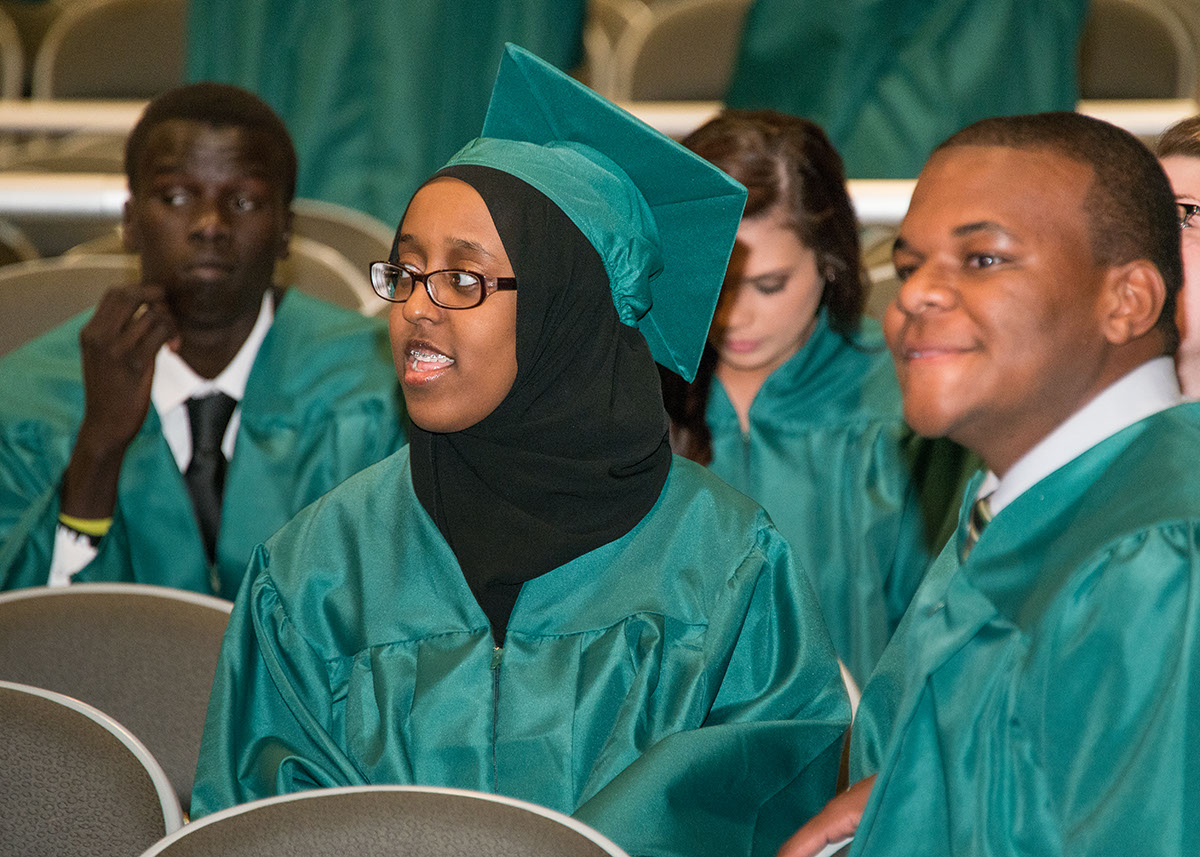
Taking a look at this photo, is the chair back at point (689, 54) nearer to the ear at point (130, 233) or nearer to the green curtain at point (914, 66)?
the green curtain at point (914, 66)

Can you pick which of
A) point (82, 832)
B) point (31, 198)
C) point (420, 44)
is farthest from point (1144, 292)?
point (420, 44)

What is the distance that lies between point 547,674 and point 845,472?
40.8 inches

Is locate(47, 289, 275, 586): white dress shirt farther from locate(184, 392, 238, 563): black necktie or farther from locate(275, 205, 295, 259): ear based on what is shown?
locate(275, 205, 295, 259): ear

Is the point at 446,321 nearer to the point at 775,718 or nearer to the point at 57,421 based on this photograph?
the point at 775,718

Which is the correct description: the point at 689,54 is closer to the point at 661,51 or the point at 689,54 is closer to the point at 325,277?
the point at 661,51

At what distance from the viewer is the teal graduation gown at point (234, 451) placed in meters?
2.35

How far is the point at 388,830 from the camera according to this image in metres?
1.18

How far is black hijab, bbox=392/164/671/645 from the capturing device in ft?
5.07

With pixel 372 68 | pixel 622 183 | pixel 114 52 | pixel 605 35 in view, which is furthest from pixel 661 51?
pixel 622 183

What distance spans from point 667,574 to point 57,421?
1351mm

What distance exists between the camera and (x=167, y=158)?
8.05 feet

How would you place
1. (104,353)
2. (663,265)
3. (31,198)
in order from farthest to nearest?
(31,198) → (104,353) → (663,265)

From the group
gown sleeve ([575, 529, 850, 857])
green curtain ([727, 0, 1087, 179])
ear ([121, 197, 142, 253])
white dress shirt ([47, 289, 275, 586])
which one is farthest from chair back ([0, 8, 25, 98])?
gown sleeve ([575, 529, 850, 857])

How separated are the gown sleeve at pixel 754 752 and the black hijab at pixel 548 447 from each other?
182mm
